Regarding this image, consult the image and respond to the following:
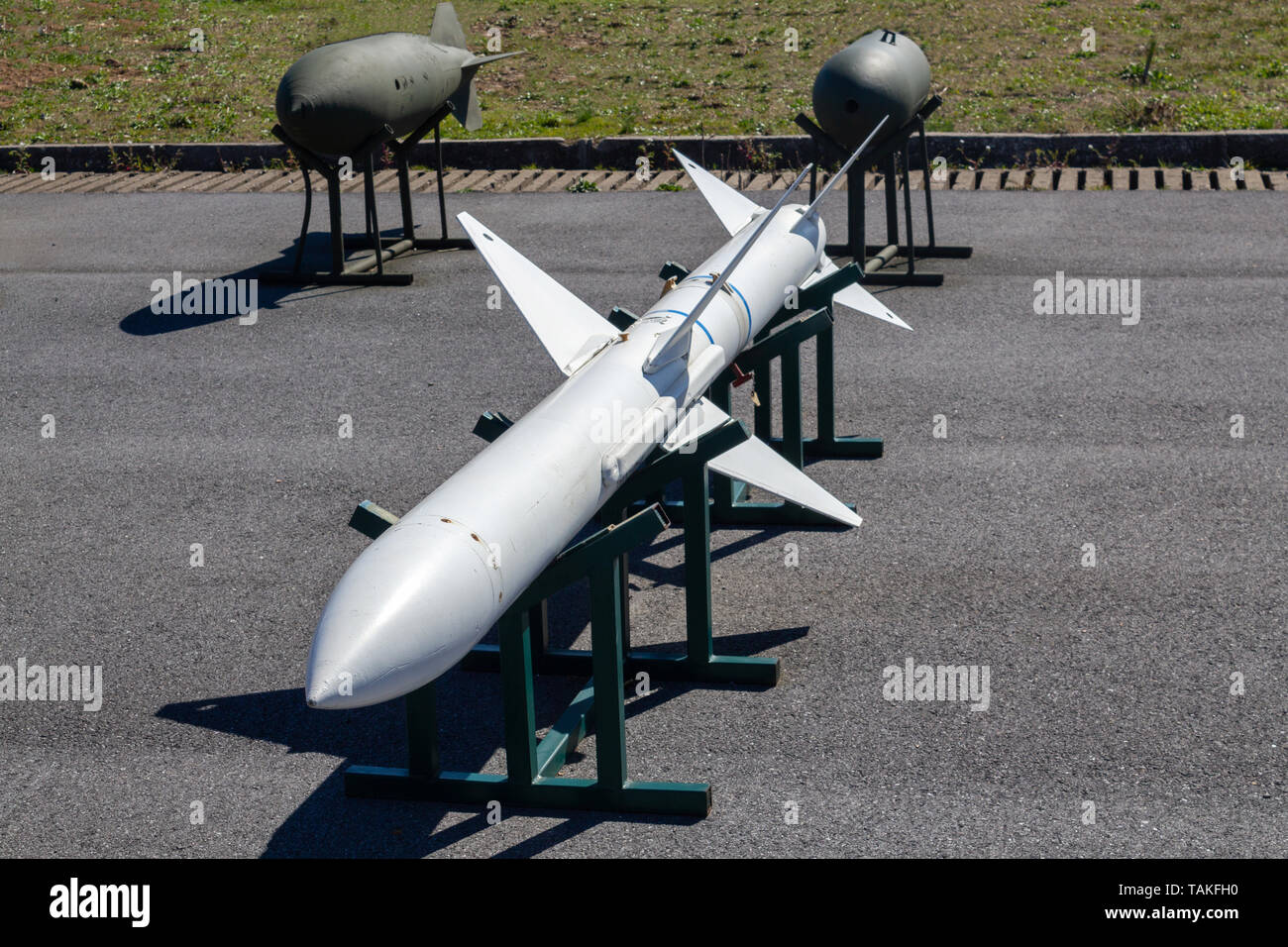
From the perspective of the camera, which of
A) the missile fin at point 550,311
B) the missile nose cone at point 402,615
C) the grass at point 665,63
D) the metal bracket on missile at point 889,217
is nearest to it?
the missile nose cone at point 402,615

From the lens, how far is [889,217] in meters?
11.4

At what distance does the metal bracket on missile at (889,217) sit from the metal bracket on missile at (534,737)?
626cm

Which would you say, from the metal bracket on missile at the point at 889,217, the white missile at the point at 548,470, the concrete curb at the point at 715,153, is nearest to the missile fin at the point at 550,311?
the white missile at the point at 548,470

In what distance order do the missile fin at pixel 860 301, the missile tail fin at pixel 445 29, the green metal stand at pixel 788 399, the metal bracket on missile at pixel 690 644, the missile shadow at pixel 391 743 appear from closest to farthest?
the missile shadow at pixel 391 743 → the metal bracket on missile at pixel 690 644 → the green metal stand at pixel 788 399 → the missile fin at pixel 860 301 → the missile tail fin at pixel 445 29

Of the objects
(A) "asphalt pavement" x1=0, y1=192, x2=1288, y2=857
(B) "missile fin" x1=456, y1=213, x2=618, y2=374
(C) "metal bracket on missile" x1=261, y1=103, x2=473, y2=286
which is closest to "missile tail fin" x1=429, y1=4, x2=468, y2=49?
(C) "metal bracket on missile" x1=261, y1=103, x2=473, y2=286

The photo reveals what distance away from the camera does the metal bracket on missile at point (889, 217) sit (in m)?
10.5

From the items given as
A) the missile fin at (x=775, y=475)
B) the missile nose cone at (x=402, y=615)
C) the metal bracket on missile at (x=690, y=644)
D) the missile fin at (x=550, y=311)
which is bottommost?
the metal bracket on missile at (x=690, y=644)

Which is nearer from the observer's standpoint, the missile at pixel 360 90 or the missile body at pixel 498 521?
the missile body at pixel 498 521

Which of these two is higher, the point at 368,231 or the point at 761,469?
the point at 761,469

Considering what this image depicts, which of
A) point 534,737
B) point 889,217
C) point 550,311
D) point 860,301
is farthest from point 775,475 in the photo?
point 889,217

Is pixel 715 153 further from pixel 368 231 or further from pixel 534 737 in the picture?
pixel 534 737

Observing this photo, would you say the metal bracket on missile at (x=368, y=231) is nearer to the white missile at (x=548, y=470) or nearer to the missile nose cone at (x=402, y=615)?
the white missile at (x=548, y=470)

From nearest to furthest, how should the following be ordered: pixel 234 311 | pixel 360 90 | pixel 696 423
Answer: pixel 696 423 < pixel 360 90 < pixel 234 311

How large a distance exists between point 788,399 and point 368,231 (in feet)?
20.7
